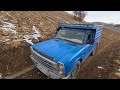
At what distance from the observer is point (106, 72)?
498 centimetres

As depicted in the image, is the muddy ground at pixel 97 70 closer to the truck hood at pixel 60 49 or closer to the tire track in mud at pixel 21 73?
the tire track in mud at pixel 21 73

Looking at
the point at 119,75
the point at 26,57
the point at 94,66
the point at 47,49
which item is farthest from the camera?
the point at 26,57

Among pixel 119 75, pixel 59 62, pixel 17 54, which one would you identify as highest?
pixel 59 62

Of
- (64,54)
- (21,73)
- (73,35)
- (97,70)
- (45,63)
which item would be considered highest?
(73,35)

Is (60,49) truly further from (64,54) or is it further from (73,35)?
→ (73,35)

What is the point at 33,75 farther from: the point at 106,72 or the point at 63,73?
the point at 106,72

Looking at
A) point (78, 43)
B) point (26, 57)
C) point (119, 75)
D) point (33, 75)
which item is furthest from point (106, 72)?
point (26, 57)

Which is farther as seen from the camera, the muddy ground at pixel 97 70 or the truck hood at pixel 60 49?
the muddy ground at pixel 97 70

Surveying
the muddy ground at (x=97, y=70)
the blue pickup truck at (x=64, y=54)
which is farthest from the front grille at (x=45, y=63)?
the muddy ground at (x=97, y=70)

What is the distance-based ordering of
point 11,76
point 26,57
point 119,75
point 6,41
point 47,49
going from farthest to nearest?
1. point 6,41
2. point 26,57
3. point 119,75
4. point 11,76
5. point 47,49

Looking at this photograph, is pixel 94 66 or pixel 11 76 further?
pixel 94 66

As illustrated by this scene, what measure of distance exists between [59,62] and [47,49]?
3.18 feet

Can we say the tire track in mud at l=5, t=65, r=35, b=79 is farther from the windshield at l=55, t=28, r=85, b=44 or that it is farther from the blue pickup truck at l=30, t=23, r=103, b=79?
the windshield at l=55, t=28, r=85, b=44

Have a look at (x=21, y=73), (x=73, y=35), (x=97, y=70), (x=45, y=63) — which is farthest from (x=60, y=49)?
(x=97, y=70)
